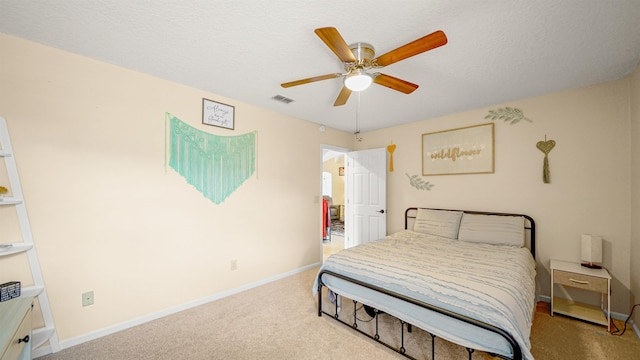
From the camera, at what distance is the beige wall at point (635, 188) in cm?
229

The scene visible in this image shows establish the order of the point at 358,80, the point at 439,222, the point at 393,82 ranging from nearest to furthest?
the point at 358,80 → the point at 393,82 → the point at 439,222

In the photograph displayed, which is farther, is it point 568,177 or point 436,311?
point 568,177

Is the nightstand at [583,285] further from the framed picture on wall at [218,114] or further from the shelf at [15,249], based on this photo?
the shelf at [15,249]

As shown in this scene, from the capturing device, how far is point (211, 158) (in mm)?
2975

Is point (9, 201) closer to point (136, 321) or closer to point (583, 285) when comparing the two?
point (136, 321)

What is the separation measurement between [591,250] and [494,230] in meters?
0.83

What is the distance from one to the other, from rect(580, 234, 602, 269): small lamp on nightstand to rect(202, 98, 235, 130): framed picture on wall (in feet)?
13.8

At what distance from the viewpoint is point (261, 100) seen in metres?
3.18

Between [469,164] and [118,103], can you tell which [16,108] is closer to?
[118,103]

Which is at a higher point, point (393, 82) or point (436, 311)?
point (393, 82)

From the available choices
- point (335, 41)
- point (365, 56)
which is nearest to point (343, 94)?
point (365, 56)

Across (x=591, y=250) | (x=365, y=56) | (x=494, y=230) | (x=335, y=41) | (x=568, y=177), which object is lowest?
(x=591, y=250)

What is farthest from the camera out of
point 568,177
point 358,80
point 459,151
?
point 459,151

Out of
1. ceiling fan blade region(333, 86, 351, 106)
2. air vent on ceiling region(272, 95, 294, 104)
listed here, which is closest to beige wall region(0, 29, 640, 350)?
air vent on ceiling region(272, 95, 294, 104)
